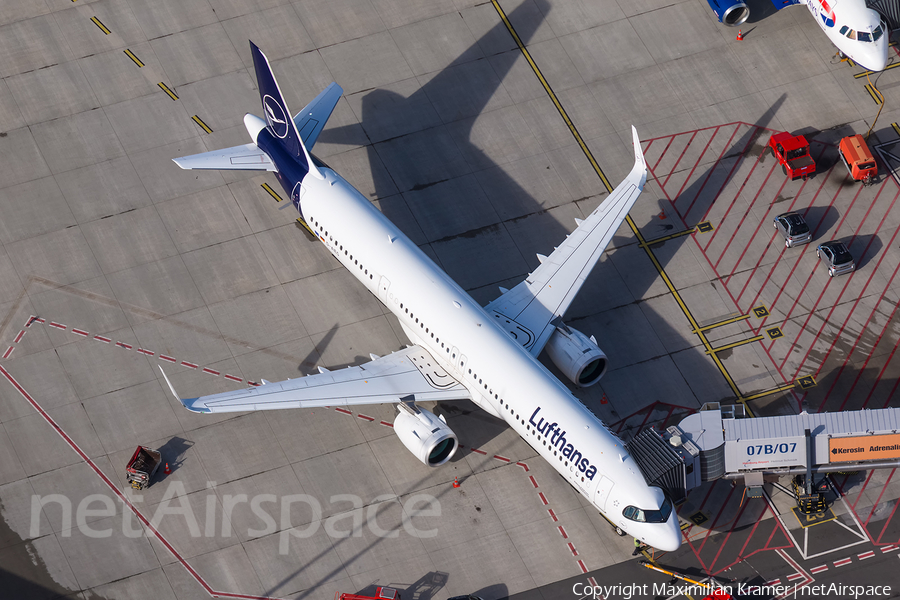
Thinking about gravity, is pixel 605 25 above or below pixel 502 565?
above

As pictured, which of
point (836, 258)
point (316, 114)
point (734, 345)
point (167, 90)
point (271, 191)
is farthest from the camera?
point (167, 90)

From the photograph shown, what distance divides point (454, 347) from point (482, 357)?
1833 mm

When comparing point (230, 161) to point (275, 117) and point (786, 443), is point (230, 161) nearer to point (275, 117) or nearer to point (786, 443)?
point (275, 117)

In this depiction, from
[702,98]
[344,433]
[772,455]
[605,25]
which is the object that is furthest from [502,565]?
[605,25]

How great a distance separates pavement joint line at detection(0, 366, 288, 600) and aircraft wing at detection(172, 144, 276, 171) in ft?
51.6

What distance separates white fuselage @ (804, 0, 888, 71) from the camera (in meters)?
69.6

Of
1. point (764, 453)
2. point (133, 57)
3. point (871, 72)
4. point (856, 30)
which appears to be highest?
point (133, 57)

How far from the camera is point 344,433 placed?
5816 centimetres

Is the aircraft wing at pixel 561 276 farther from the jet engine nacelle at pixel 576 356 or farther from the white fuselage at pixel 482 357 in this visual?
the white fuselage at pixel 482 357

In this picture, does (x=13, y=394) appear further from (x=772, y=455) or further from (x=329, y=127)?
(x=772, y=455)

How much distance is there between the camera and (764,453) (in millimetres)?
53906

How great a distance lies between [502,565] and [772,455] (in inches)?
585

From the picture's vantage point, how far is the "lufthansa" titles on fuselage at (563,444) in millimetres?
50344

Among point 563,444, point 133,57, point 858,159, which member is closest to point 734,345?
point 563,444
